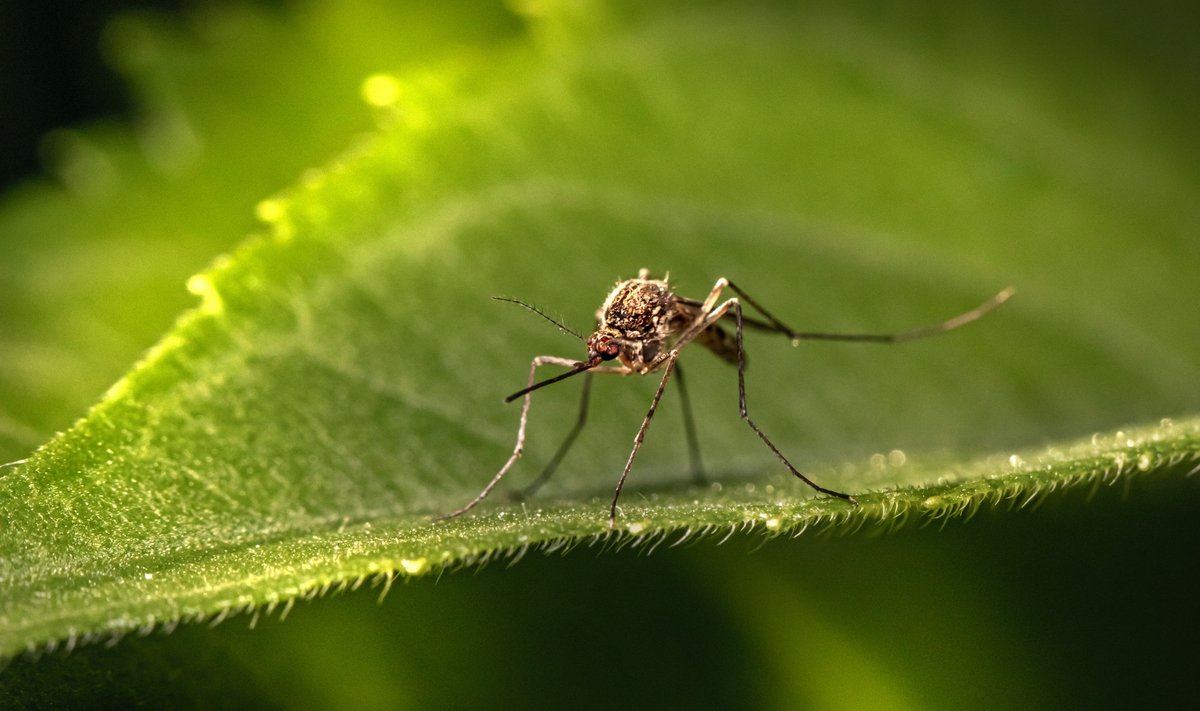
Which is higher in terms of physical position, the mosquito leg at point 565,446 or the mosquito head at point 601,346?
the mosquito head at point 601,346

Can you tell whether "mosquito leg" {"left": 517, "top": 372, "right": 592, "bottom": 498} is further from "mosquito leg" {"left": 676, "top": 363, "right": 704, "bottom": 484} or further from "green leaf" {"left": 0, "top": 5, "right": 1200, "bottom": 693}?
"mosquito leg" {"left": 676, "top": 363, "right": 704, "bottom": 484}

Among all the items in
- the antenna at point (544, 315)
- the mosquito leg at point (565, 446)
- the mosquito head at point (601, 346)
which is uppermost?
the antenna at point (544, 315)

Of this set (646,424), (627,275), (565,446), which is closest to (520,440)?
(565,446)

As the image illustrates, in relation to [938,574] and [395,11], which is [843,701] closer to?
[938,574]

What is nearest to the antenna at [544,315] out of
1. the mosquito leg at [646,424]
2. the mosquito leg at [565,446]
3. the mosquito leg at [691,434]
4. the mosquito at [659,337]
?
the mosquito at [659,337]

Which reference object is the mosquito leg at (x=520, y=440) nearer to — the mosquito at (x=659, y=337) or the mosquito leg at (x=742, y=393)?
the mosquito at (x=659, y=337)

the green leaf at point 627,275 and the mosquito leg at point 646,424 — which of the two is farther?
Result: the mosquito leg at point 646,424

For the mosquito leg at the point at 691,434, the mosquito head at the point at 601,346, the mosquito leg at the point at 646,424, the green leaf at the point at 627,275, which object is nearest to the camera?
the green leaf at the point at 627,275

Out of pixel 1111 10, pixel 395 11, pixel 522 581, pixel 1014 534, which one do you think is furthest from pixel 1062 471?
pixel 395 11

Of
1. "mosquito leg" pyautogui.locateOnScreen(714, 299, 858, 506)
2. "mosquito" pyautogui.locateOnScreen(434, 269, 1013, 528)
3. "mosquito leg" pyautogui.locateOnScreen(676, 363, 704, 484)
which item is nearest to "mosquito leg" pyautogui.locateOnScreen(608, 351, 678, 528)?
"mosquito" pyautogui.locateOnScreen(434, 269, 1013, 528)
